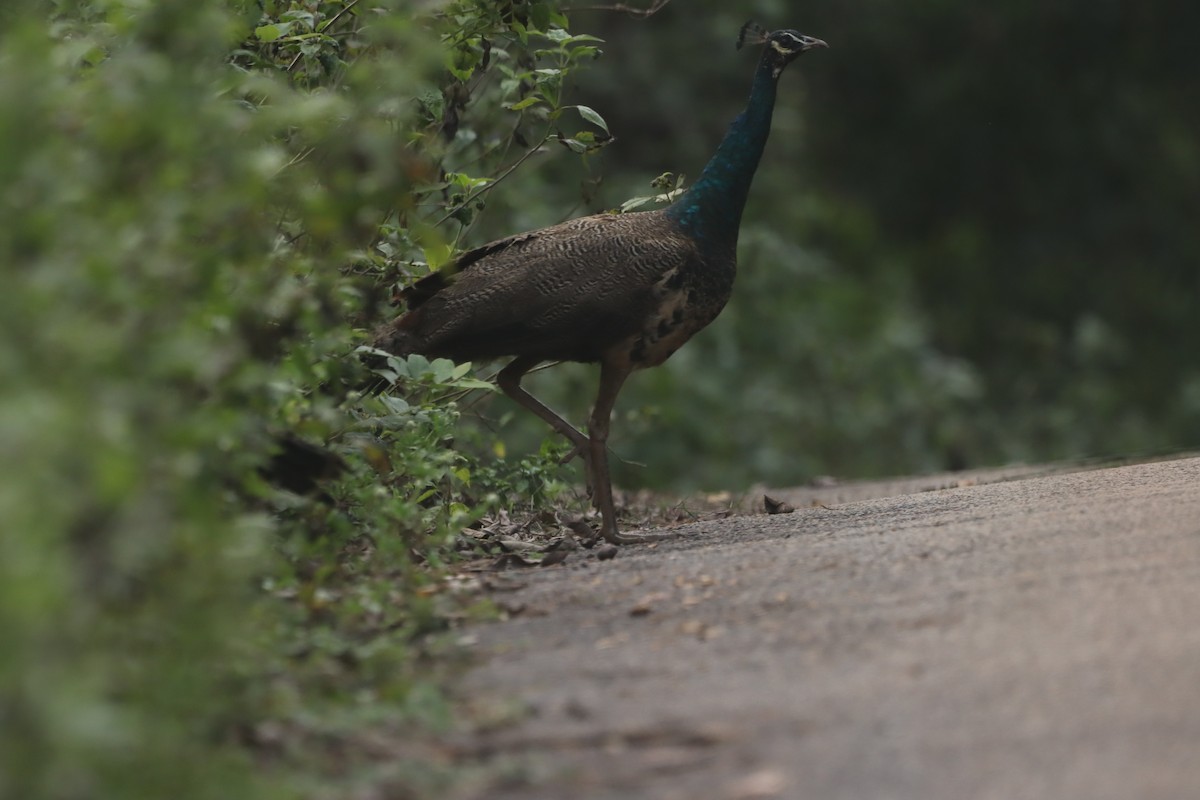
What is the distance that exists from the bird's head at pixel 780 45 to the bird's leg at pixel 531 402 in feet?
5.43

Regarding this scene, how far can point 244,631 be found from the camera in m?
→ 3.88

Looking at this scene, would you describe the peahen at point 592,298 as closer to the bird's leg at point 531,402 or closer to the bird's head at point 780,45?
the bird's leg at point 531,402

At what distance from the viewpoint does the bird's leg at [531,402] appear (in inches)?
284

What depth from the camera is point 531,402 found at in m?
7.36

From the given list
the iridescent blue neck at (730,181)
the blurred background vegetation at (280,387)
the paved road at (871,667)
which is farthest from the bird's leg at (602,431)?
the paved road at (871,667)

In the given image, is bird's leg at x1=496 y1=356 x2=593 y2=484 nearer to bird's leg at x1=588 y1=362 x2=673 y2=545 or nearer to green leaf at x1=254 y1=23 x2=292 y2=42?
bird's leg at x1=588 y1=362 x2=673 y2=545

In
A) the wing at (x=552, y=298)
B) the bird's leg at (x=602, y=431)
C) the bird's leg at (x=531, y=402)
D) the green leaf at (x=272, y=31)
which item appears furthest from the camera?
the bird's leg at (x=531, y=402)

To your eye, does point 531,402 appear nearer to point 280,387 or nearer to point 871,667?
point 280,387

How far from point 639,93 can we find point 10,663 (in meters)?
14.5

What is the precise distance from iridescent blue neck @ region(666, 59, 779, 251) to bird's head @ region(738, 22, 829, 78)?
0.04 m

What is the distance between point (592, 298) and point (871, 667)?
2969mm

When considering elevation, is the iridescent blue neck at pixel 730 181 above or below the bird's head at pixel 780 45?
A: below

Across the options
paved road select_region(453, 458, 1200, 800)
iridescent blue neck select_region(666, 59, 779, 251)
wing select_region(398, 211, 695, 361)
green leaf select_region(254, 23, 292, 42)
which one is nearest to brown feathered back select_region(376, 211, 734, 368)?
wing select_region(398, 211, 695, 361)

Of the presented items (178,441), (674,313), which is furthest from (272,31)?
(178,441)
